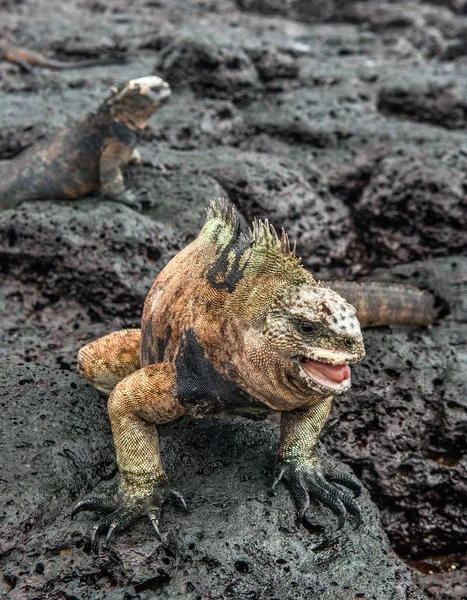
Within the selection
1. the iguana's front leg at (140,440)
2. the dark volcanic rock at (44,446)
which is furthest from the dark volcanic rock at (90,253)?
the iguana's front leg at (140,440)

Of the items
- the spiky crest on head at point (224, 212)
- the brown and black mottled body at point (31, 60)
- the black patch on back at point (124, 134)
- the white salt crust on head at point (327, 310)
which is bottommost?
the brown and black mottled body at point (31, 60)

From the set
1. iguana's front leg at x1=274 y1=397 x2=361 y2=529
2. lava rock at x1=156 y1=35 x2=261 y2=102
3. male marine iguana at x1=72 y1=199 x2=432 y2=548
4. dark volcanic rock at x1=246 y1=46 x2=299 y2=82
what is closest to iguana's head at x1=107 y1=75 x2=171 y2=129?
lava rock at x1=156 y1=35 x2=261 y2=102

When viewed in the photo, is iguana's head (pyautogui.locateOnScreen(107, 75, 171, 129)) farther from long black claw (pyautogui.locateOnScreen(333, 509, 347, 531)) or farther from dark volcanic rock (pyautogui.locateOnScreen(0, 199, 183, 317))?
long black claw (pyautogui.locateOnScreen(333, 509, 347, 531))

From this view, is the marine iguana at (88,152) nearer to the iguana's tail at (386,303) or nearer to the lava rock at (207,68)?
the lava rock at (207,68)

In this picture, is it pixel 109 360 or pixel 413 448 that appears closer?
pixel 109 360

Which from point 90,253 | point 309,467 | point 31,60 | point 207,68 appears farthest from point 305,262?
point 31,60

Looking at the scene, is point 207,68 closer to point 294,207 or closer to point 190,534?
point 294,207
